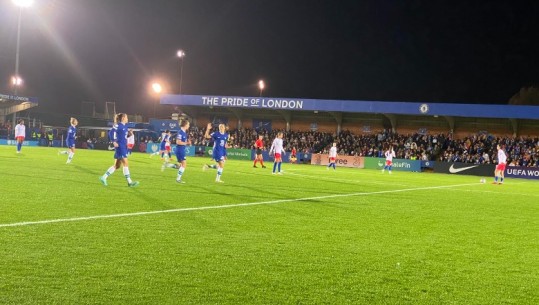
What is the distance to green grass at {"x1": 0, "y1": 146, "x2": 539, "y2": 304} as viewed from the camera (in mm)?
4762

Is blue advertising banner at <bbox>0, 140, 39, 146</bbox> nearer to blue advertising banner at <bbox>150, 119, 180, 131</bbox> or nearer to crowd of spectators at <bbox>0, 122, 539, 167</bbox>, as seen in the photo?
blue advertising banner at <bbox>150, 119, 180, 131</bbox>

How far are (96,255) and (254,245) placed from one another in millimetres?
2085

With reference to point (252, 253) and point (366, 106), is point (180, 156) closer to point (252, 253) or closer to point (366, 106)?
point (252, 253)

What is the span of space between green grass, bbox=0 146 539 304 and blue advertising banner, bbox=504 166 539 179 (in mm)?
31375

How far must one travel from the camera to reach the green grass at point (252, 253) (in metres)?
4.76

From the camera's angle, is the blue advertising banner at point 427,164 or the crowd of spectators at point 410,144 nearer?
the blue advertising banner at point 427,164

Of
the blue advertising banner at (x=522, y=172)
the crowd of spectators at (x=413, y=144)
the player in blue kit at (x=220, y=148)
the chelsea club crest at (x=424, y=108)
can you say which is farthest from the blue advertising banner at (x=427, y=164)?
the player in blue kit at (x=220, y=148)

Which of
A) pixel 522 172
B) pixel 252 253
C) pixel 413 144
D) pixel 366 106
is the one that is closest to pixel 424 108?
pixel 413 144

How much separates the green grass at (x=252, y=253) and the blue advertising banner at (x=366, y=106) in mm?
37274

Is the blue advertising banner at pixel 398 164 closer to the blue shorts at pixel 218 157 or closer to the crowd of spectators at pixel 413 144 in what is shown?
the crowd of spectators at pixel 413 144

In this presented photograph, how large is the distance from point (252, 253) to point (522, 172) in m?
39.7

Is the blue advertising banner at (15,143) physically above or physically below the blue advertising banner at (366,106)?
below

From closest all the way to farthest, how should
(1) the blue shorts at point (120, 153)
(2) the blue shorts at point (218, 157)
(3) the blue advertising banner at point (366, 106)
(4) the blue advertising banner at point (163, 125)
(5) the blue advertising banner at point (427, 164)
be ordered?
(1) the blue shorts at point (120, 153), (2) the blue shorts at point (218, 157), (5) the blue advertising banner at point (427, 164), (3) the blue advertising banner at point (366, 106), (4) the blue advertising banner at point (163, 125)

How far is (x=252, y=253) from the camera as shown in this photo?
646 centimetres
